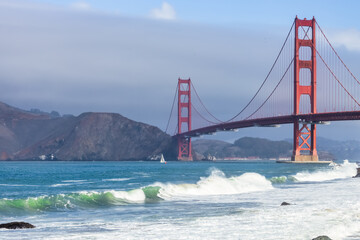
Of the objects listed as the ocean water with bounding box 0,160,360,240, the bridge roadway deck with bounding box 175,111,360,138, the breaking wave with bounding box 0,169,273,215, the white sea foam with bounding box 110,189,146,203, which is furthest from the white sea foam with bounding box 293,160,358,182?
the white sea foam with bounding box 110,189,146,203

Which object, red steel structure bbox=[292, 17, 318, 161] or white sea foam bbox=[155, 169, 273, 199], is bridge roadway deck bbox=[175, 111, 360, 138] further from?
white sea foam bbox=[155, 169, 273, 199]

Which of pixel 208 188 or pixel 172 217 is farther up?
pixel 208 188

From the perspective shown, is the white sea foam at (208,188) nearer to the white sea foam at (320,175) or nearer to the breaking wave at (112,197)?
the breaking wave at (112,197)

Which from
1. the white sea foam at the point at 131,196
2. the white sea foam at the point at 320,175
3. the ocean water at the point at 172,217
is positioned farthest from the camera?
the white sea foam at the point at 320,175

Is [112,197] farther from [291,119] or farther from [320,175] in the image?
[291,119]

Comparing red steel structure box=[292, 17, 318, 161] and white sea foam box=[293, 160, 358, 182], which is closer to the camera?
white sea foam box=[293, 160, 358, 182]

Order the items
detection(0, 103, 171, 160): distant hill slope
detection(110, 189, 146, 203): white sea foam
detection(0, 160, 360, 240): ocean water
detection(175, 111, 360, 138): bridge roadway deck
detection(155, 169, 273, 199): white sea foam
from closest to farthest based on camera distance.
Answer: detection(0, 160, 360, 240): ocean water → detection(110, 189, 146, 203): white sea foam → detection(155, 169, 273, 199): white sea foam → detection(175, 111, 360, 138): bridge roadway deck → detection(0, 103, 171, 160): distant hill slope

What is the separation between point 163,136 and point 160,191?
138 meters

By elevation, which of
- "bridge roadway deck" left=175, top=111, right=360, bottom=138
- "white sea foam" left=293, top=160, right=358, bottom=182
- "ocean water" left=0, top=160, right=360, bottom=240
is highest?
"bridge roadway deck" left=175, top=111, right=360, bottom=138

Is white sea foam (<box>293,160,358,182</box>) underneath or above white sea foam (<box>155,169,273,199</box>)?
above

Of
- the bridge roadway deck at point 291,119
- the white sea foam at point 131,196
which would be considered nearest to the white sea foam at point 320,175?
the bridge roadway deck at point 291,119

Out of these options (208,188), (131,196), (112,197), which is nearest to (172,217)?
(112,197)

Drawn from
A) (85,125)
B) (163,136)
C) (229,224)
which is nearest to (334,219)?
(229,224)

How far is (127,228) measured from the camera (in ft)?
50.2
